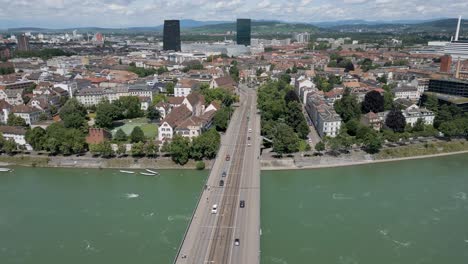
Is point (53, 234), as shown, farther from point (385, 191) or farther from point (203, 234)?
point (385, 191)

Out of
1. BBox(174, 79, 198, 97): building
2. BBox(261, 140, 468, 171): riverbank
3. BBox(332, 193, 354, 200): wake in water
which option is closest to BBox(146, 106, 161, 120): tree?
BBox(174, 79, 198, 97): building

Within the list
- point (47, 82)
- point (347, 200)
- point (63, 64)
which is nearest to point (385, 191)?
point (347, 200)

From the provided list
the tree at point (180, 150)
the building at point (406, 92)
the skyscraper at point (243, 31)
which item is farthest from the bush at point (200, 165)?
the skyscraper at point (243, 31)

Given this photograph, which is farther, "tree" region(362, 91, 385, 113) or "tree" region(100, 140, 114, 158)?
"tree" region(362, 91, 385, 113)

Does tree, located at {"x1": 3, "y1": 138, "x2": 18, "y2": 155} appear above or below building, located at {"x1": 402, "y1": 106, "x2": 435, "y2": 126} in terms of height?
below

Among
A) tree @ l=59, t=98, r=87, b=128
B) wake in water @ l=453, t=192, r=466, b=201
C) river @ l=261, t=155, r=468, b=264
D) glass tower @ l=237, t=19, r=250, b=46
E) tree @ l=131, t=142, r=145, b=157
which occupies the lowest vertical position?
river @ l=261, t=155, r=468, b=264

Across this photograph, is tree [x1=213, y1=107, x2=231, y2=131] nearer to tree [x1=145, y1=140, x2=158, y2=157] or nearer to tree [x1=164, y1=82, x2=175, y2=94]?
tree [x1=145, y1=140, x2=158, y2=157]

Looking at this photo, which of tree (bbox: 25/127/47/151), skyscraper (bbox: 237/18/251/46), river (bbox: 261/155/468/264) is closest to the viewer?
river (bbox: 261/155/468/264)
